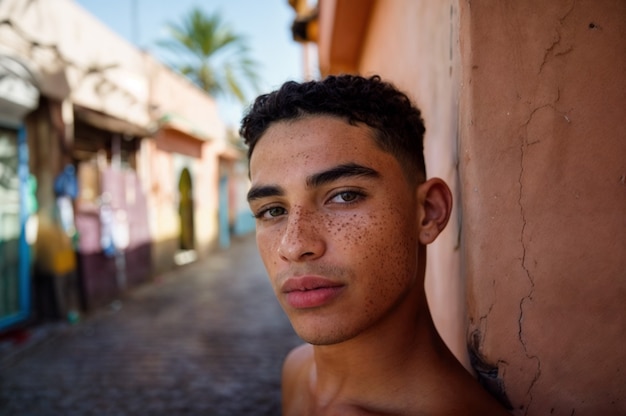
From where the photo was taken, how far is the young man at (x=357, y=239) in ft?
3.40

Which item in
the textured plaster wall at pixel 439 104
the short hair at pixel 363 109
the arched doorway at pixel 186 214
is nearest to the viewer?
Result: the short hair at pixel 363 109

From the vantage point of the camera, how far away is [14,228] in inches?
218

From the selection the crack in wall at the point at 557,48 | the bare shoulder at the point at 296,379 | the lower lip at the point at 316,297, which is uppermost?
the crack in wall at the point at 557,48

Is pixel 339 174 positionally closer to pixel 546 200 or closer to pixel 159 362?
pixel 546 200

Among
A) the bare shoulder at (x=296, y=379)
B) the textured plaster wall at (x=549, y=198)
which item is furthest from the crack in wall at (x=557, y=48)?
the bare shoulder at (x=296, y=379)

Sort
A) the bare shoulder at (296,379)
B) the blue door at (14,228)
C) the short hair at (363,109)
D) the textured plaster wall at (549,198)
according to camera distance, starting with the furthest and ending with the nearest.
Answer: the blue door at (14,228)
the bare shoulder at (296,379)
the short hair at (363,109)
the textured plaster wall at (549,198)

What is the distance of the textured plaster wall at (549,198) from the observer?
3.33ft

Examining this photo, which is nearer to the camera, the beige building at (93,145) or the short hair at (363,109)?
the short hair at (363,109)

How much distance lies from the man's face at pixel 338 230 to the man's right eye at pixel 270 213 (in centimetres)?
3

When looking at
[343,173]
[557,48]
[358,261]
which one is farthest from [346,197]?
[557,48]

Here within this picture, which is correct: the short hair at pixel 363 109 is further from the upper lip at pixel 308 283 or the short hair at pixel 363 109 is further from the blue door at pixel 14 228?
the blue door at pixel 14 228

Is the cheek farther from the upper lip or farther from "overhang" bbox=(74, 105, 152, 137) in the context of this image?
"overhang" bbox=(74, 105, 152, 137)

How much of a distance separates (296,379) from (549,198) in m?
1.06

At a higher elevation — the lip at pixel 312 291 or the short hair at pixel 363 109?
the short hair at pixel 363 109
